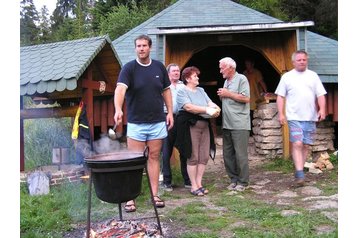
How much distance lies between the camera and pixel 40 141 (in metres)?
5.00

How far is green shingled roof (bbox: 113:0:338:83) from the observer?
6875mm

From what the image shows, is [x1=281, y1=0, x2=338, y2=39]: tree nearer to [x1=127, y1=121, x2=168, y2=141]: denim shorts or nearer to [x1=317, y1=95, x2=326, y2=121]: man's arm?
[x1=317, y1=95, x2=326, y2=121]: man's arm

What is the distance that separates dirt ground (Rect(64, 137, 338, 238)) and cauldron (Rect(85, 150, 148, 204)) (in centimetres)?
44

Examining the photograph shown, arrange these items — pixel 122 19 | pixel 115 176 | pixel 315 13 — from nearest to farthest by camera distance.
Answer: pixel 115 176 < pixel 315 13 < pixel 122 19

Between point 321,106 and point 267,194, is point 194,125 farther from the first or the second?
point 321,106

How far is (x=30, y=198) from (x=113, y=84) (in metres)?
2.13

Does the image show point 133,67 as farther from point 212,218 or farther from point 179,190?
point 179,190

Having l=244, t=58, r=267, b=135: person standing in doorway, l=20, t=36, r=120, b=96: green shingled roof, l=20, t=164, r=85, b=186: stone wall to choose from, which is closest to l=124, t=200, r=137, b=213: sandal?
l=20, t=164, r=85, b=186: stone wall

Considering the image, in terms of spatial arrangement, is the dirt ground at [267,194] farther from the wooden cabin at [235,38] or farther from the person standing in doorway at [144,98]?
the wooden cabin at [235,38]

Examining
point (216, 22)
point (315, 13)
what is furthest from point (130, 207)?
point (216, 22)

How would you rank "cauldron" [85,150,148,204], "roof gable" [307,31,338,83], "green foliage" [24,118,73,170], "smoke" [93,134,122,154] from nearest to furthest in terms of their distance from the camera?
"cauldron" [85,150,148,204] < "smoke" [93,134,122,154] < "green foliage" [24,118,73,170] < "roof gable" [307,31,338,83]

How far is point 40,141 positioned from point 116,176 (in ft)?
7.86

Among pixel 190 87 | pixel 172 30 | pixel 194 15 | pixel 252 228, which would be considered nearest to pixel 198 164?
pixel 190 87

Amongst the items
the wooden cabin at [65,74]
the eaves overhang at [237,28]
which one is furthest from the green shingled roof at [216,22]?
the wooden cabin at [65,74]
